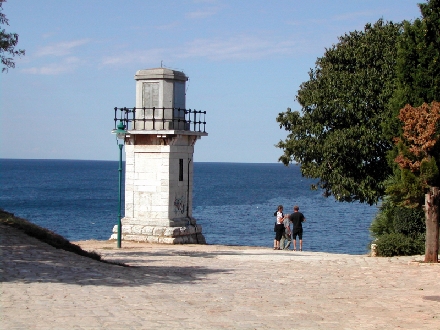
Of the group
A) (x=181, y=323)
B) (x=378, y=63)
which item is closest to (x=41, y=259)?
(x=181, y=323)

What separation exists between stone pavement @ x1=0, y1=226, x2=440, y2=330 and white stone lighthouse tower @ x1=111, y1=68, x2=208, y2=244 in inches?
276

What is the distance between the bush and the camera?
21.4 meters

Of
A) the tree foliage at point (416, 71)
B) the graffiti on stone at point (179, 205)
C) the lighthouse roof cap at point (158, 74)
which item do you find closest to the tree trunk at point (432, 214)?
the tree foliage at point (416, 71)

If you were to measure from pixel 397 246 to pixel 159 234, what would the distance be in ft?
32.3

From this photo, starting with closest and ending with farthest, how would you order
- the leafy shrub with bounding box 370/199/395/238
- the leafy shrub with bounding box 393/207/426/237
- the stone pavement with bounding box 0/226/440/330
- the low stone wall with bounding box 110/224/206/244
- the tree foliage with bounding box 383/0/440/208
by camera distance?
the stone pavement with bounding box 0/226/440/330 → the tree foliage with bounding box 383/0/440/208 → the leafy shrub with bounding box 393/207/426/237 → the leafy shrub with bounding box 370/199/395/238 → the low stone wall with bounding box 110/224/206/244

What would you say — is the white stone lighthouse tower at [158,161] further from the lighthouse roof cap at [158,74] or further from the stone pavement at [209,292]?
the stone pavement at [209,292]

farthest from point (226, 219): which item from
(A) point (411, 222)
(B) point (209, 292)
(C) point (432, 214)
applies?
(B) point (209, 292)

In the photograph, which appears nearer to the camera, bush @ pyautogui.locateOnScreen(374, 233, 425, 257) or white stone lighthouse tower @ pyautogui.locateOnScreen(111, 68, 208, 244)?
bush @ pyautogui.locateOnScreen(374, 233, 425, 257)

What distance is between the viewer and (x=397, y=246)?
2133cm

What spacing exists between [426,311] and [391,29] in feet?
67.3

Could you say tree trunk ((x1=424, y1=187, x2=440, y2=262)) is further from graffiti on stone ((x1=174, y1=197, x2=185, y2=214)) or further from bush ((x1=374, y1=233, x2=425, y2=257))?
graffiti on stone ((x1=174, y1=197, x2=185, y2=214))

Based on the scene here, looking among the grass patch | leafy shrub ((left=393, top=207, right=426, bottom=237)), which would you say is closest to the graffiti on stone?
the grass patch

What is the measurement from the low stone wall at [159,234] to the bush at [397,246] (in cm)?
859

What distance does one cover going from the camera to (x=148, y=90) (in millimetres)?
27812
